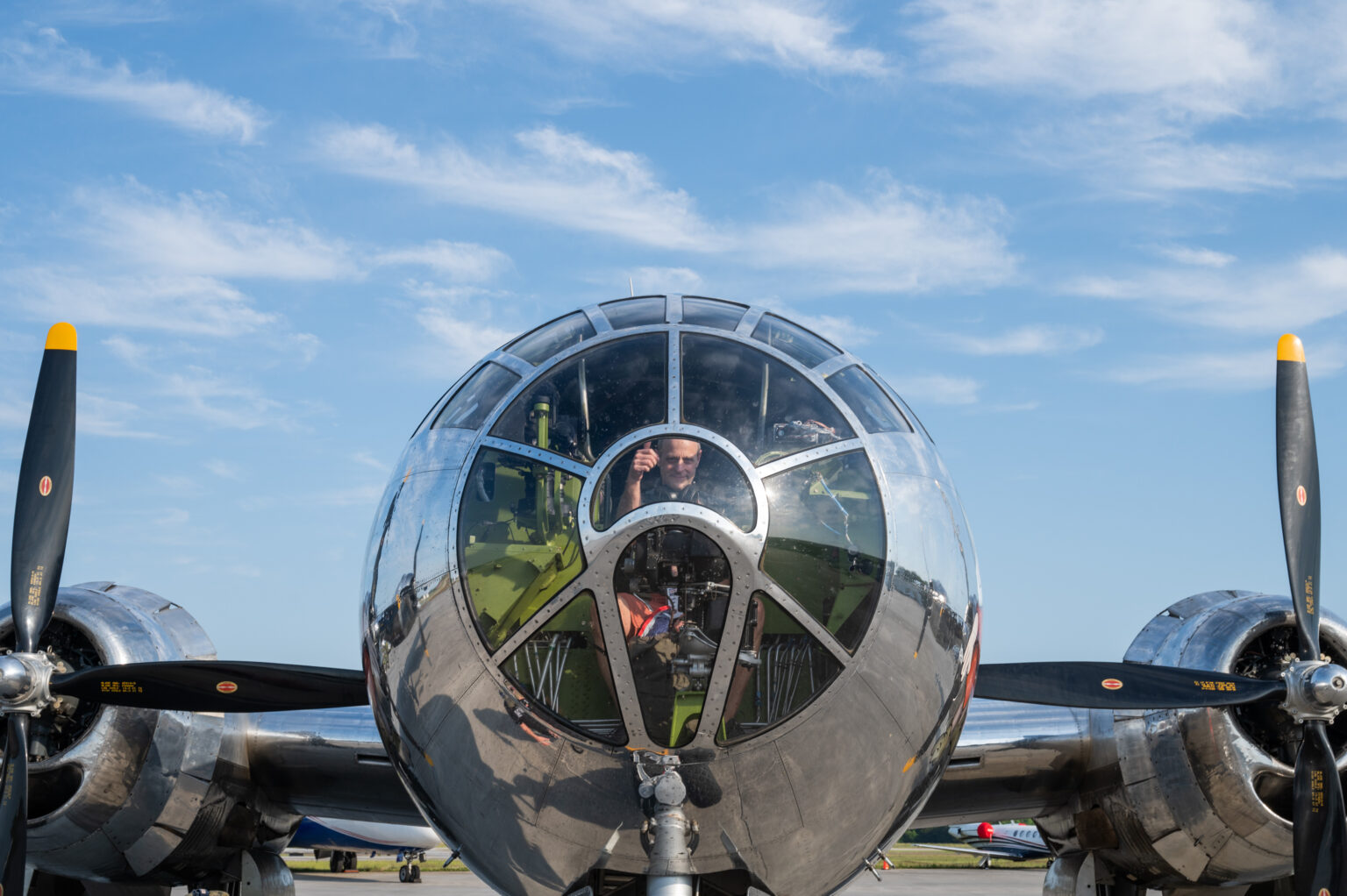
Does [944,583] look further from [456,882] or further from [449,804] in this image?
[456,882]

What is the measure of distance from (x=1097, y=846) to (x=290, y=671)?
630 centimetres

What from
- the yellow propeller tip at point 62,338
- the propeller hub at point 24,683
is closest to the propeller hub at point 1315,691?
the propeller hub at point 24,683

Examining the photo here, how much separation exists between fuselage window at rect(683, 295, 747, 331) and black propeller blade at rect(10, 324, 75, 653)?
548 cm

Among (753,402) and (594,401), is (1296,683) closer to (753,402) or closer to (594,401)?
(753,402)

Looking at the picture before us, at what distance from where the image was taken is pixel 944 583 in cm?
487

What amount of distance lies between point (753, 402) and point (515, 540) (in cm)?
103

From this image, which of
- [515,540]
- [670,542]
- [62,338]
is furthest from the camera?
[62,338]

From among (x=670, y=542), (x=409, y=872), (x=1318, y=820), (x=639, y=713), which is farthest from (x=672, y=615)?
(x=409, y=872)

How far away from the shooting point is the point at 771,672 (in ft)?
14.1

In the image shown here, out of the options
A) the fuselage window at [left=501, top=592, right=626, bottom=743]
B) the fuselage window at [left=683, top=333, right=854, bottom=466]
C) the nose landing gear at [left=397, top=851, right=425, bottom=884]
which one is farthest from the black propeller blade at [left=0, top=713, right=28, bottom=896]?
the nose landing gear at [left=397, top=851, right=425, bottom=884]

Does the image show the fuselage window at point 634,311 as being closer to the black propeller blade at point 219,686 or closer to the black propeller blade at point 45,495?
the black propeller blade at point 219,686

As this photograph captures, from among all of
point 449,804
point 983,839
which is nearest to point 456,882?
point 983,839

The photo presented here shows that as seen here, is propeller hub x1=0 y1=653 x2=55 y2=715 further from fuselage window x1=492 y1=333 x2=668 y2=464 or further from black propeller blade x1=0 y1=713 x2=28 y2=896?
fuselage window x1=492 y1=333 x2=668 y2=464

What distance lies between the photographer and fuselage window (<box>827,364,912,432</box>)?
4945 millimetres
